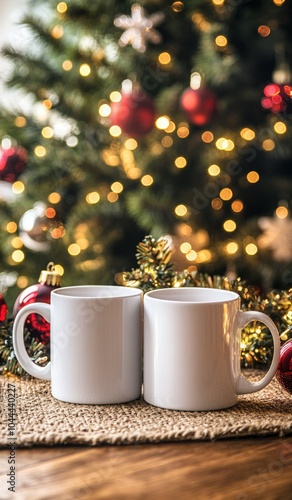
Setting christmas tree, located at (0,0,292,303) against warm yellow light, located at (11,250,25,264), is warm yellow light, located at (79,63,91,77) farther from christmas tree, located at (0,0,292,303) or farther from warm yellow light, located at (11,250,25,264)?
warm yellow light, located at (11,250,25,264)

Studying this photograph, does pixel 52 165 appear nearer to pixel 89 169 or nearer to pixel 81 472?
pixel 89 169

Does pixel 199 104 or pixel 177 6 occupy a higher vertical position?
pixel 177 6

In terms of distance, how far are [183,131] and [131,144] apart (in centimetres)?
14

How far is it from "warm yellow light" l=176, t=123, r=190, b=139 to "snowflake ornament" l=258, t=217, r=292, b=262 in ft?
1.02

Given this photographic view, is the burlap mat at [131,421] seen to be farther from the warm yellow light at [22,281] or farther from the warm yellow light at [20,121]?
the warm yellow light at [20,121]

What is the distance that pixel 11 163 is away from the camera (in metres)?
1.78

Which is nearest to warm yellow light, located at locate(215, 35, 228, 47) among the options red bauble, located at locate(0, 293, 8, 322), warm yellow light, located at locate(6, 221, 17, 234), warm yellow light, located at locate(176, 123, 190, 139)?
warm yellow light, located at locate(176, 123, 190, 139)

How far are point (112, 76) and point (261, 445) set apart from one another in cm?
143

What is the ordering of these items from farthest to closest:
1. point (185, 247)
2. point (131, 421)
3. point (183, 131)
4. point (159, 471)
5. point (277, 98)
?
point (183, 131), point (185, 247), point (277, 98), point (131, 421), point (159, 471)

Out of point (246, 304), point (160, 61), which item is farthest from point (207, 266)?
point (246, 304)

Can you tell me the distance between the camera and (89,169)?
188 centimetres

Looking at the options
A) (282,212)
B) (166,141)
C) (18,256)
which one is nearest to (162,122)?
(166,141)

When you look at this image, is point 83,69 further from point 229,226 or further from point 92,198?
point 229,226

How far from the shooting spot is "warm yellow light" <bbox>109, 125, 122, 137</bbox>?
189 cm
